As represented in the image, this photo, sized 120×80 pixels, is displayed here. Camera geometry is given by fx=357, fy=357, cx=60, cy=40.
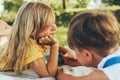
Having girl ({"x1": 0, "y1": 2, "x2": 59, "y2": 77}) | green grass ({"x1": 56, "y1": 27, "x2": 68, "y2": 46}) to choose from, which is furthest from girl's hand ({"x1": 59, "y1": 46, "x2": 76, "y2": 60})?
green grass ({"x1": 56, "y1": 27, "x2": 68, "y2": 46})

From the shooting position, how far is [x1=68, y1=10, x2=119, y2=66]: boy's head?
1.53m

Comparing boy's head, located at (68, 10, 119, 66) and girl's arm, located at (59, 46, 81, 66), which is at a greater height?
boy's head, located at (68, 10, 119, 66)

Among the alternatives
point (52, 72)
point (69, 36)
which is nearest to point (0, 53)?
point (52, 72)

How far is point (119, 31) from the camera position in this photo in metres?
1.64

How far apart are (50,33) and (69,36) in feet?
1.46

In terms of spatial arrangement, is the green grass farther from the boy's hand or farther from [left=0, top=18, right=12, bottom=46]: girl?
the boy's hand

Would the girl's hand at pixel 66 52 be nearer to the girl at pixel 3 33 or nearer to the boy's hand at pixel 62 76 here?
the boy's hand at pixel 62 76

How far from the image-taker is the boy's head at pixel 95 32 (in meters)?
1.53

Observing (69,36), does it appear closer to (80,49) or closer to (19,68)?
(80,49)

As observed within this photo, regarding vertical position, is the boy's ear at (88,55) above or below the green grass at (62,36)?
above

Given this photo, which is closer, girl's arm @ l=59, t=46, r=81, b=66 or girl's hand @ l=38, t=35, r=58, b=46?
girl's hand @ l=38, t=35, r=58, b=46

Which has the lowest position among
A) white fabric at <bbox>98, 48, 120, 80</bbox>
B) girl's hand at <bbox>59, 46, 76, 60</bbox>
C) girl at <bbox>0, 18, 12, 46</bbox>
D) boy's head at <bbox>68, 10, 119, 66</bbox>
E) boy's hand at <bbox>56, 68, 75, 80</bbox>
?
girl at <bbox>0, 18, 12, 46</bbox>

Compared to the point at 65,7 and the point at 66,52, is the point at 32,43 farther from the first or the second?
the point at 65,7

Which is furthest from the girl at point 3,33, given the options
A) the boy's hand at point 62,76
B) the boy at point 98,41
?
the boy at point 98,41
